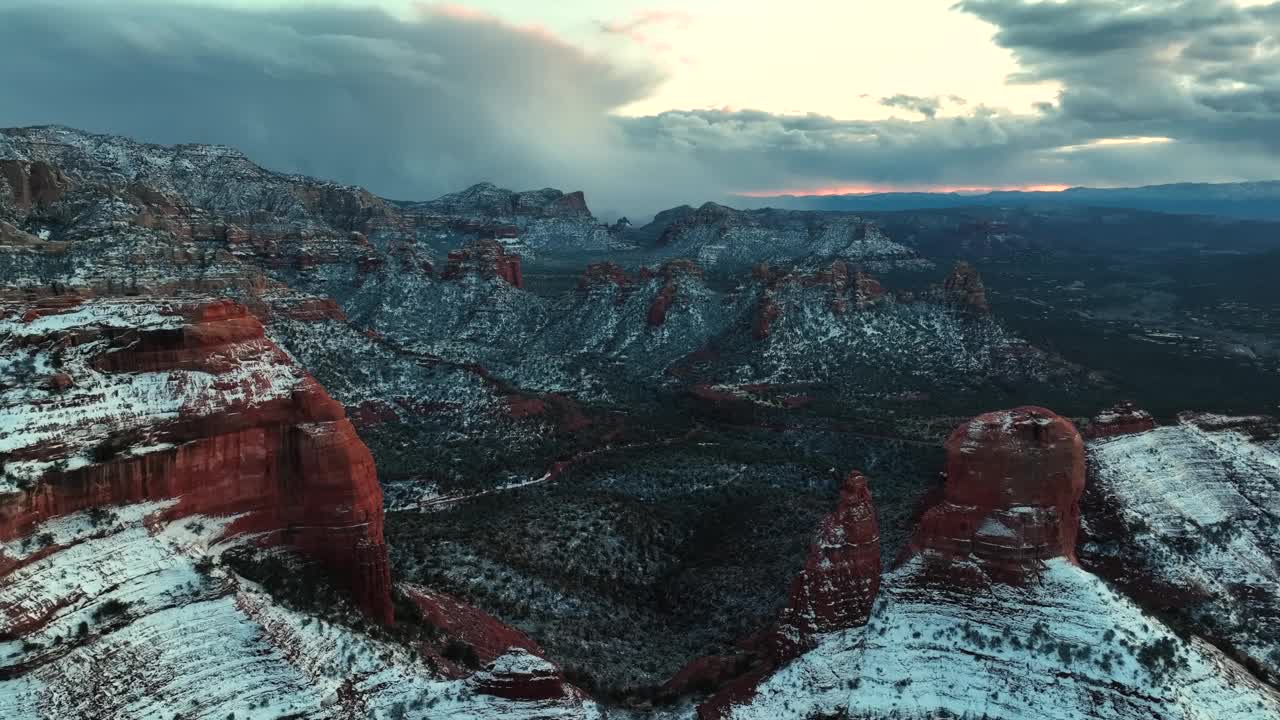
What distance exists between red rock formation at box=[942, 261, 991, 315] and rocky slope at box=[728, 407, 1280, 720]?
98.0m

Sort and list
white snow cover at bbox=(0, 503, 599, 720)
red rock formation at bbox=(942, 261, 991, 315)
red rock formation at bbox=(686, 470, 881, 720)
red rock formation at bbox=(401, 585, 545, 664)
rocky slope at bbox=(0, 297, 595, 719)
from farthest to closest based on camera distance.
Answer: red rock formation at bbox=(942, 261, 991, 315)
red rock formation at bbox=(401, 585, 545, 664)
red rock formation at bbox=(686, 470, 881, 720)
rocky slope at bbox=(0, 297, 595, 719)
white snow cover at bbox=(0, 503, 599, 720)

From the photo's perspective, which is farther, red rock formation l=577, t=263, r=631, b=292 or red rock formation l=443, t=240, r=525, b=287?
red rock formation l=577, t=263, r=631, b=292

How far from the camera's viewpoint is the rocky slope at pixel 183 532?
85.8 ft

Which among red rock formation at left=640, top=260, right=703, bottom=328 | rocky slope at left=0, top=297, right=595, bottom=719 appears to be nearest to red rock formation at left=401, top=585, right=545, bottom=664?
rocky slope at left=0, top=297, right=595, bottom=719

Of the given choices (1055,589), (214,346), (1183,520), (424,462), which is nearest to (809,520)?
(1183,520)

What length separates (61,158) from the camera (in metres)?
145

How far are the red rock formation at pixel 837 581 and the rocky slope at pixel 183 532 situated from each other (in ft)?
30.9

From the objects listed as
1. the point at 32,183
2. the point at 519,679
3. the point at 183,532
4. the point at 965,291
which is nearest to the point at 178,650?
the point at 183,532

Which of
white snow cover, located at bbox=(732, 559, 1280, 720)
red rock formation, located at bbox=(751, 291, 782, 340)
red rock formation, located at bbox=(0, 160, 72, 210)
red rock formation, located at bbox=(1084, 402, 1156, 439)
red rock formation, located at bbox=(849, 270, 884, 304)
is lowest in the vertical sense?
white snow cover, located at bbox=(732, 559, 1280, 720)

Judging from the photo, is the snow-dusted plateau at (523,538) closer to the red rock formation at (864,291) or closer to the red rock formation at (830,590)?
the red rock formation at (830,590)

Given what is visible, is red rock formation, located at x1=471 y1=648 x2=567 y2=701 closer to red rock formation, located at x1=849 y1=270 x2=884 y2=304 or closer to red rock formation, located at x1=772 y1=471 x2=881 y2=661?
red rock formation, located at x1=772 y1=471 x2=881 y2=661

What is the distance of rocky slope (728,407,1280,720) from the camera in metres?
29.5

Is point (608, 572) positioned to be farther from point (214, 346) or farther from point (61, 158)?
point (61, 158)

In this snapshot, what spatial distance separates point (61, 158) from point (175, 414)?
14387 cm
